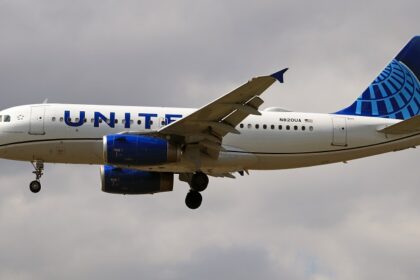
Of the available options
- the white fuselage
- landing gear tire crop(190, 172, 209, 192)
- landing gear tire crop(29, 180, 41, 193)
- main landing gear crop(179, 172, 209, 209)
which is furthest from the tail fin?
landing gear tire crop(29, 180, 41, 193)

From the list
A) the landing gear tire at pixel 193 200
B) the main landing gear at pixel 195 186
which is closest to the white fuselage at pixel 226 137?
the main landing gear at pixel 195 186

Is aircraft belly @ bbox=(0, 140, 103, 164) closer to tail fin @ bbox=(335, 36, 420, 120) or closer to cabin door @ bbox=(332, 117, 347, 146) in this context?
cabin door @ bbox=(332, 117, 347, 146)

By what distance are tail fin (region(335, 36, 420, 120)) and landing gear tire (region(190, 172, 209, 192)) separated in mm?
6903

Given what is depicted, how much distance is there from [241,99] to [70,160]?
8042mm

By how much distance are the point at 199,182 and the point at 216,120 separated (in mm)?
3379

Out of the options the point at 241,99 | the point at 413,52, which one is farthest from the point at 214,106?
the point at 413,52

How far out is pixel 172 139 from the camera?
49.9 metres

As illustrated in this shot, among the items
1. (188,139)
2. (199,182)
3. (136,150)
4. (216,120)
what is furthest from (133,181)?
(216,120)

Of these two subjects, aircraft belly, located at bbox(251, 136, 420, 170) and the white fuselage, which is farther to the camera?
aircraft belly, located at bbox(251, 136, 420, 170)

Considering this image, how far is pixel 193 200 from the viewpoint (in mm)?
53562

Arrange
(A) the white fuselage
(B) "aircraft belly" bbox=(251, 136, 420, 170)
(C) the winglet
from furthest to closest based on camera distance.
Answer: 1. (B) "aircraft belly" bbox=(251, 136, 420, 170)
2. (A) the white fuselage
3. (C) the winglet

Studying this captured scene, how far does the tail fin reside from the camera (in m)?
54.6

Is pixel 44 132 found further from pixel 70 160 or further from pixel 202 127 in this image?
pixel 202 127

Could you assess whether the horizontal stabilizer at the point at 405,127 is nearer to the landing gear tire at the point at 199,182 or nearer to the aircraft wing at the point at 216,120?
the aircraft wing at the point at 216,120
